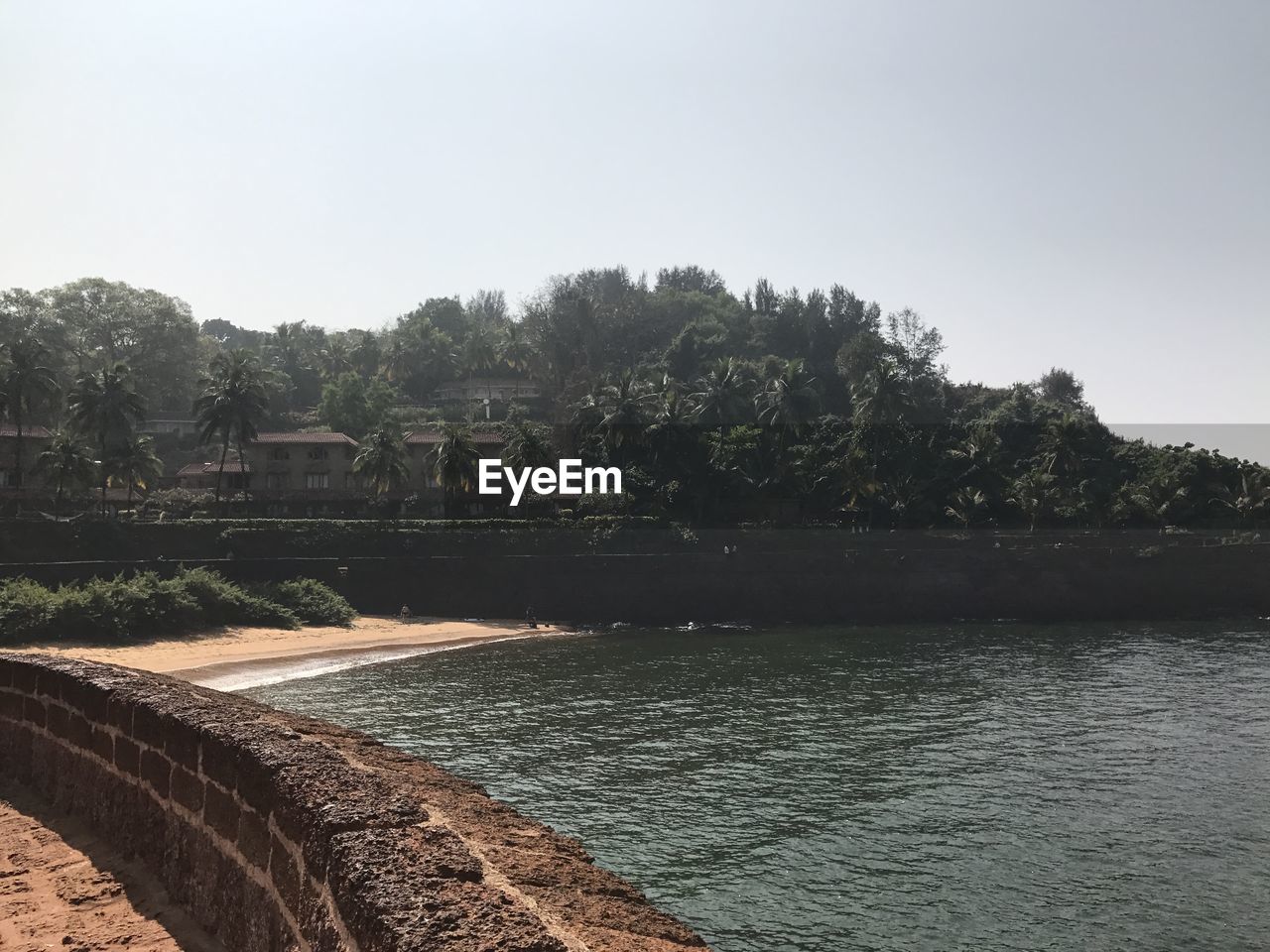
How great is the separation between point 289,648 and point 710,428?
50.2 meters

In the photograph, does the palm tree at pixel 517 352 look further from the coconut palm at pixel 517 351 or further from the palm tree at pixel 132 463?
the palm tree at pixel 132 463

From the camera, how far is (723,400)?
321ft

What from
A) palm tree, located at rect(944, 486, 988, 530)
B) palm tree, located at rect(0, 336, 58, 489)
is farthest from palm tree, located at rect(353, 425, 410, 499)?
palm tree, located at rect(944, 486, 988, 530)

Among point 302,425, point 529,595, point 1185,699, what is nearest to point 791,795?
point 1185,699

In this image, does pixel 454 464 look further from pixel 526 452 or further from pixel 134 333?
pixel 134 333

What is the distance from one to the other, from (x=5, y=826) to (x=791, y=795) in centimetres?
2096

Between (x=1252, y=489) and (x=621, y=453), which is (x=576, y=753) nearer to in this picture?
(x=621, y=453)

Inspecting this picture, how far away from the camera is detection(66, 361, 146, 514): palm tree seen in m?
82.3

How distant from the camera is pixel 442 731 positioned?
115 ft

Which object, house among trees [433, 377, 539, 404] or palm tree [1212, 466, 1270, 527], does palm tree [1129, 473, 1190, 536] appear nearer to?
palm tree [1212, 466, 1270, 527]

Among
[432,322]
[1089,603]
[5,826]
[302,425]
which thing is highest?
[432,322]

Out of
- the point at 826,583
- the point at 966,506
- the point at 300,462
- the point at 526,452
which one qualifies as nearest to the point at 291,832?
the point at 826,583

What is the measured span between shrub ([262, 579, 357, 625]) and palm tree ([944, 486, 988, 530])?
5136 cm

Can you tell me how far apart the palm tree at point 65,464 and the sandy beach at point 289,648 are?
110ft
